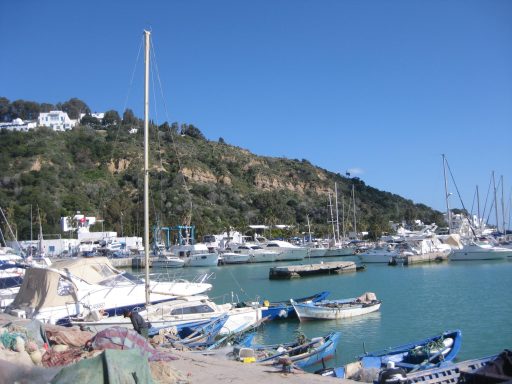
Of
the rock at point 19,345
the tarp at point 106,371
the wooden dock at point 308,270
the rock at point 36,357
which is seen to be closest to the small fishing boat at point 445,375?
the tarp at point 106,371

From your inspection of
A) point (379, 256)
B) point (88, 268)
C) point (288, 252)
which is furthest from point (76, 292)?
point (288, 252)

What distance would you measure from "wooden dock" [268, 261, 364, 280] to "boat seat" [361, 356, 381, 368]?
119 ft

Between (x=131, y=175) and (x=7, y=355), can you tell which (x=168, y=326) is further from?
(x=131, y=175)

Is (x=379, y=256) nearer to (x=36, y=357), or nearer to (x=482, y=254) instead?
(x=482, y=254)

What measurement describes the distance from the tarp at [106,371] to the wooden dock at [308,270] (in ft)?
146

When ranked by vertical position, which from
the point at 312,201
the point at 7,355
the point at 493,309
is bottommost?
the point at 493,309

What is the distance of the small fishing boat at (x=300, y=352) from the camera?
16234 mm

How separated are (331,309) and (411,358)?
35.4ft

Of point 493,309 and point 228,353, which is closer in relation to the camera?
point 228,353

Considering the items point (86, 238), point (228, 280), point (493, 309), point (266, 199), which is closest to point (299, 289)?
point (228, 280)

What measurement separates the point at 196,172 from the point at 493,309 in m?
106

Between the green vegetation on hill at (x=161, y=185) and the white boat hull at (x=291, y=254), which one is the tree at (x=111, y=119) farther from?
the white boat hull at (x=291, y=254)

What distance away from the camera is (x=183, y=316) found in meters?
21.8

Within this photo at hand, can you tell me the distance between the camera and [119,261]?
74.9 metres
